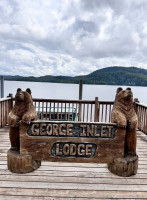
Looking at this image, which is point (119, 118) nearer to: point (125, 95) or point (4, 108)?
point (125, 95)

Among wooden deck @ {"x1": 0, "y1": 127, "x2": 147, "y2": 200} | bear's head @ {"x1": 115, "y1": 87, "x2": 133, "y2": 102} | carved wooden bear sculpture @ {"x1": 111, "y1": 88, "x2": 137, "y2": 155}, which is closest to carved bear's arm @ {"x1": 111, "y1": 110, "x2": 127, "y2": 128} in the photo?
carved wooden bear sculpture @ {"x1": 111, "y1": 88, "x2": 137, "y2": 155}

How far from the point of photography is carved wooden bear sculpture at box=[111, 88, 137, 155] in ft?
7.27

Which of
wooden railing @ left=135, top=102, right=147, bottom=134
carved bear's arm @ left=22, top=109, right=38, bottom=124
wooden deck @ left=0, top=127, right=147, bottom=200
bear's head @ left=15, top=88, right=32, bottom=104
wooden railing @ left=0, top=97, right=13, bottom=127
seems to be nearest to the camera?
wooden deck @ left=0, top=127, right=147, bottom=200

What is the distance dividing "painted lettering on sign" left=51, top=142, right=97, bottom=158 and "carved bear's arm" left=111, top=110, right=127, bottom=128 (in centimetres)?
47

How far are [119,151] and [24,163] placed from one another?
1.40m

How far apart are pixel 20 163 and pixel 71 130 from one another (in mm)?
892

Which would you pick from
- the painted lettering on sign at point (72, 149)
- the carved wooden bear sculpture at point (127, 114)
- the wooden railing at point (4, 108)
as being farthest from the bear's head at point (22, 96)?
the wooden railing at point (4, 108)

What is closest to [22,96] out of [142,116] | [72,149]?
[72,149]

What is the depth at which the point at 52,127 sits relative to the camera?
2.17 meters

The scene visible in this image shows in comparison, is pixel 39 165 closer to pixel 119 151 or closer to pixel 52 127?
pixel 52 127

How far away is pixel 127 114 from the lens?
7.48 feet

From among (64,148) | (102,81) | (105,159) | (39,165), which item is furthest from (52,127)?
(102,81)

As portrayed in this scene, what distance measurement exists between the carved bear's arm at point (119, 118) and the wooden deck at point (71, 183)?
79 centimetres

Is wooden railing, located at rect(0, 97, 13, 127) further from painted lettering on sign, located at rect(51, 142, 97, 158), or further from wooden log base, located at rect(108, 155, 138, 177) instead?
wooden log base, located at rect(108, 155, 138, 177)
